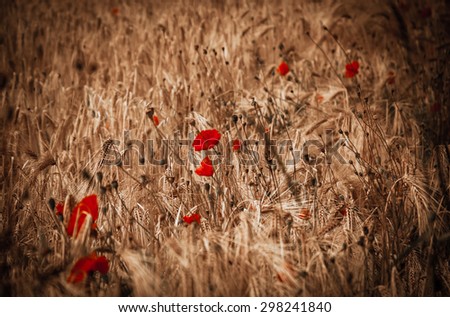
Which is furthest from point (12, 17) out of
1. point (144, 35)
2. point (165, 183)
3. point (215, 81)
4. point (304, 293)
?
point (304, 293)

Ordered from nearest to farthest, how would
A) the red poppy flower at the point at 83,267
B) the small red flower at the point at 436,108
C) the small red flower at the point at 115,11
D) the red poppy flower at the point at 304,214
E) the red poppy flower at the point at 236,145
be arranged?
the red poppy flower at the point at 83,267 → the red poppy flower at the point at 304,214 → the red poppy flower at the point at 236,145 → the small red flower at the point at 436,108 → the small red flower at the point at 115,11

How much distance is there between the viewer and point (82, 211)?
1.55 meters

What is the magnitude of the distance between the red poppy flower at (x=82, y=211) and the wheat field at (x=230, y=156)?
0.06 m

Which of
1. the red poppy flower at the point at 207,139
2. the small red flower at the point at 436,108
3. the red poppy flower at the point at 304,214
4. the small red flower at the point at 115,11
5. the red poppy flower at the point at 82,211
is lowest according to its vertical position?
the red poppy flower at the point at 304,214

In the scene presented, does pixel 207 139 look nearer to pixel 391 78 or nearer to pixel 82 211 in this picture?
pixel 82 211

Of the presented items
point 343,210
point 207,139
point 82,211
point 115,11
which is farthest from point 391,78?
point 115,11

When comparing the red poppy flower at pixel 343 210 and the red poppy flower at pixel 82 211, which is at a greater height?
the red poppy flower at pixel 82 211

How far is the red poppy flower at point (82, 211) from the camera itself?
5.06 ft

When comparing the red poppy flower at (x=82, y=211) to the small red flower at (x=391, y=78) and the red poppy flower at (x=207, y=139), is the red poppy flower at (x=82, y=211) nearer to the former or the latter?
the red poppy flower at (x=207, y=139)

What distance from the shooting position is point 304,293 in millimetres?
1616

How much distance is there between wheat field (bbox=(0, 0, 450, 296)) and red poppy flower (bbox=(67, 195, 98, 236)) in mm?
56

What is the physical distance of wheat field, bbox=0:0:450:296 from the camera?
166 centimetres

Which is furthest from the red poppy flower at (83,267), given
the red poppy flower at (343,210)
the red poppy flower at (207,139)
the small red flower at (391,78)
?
the small red flower at (391,78)

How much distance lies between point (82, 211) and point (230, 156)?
94cm
